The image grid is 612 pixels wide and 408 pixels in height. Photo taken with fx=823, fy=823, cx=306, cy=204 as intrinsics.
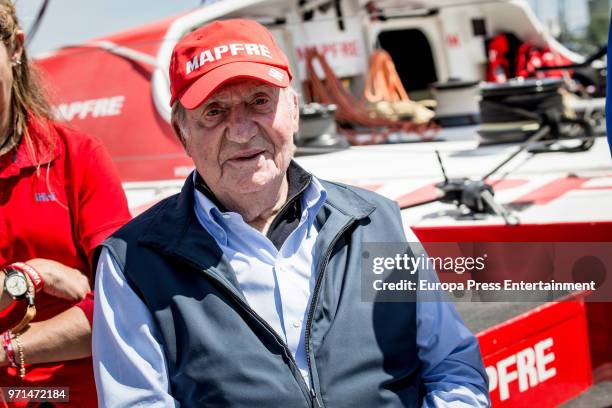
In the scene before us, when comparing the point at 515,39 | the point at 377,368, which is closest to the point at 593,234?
the point at 377,368

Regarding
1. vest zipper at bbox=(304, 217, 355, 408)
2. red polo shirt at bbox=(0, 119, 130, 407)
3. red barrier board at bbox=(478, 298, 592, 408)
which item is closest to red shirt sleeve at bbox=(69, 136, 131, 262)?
red polo shirt at bbox=(0, 119, 130, 407)

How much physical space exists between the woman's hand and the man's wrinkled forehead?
0.44 m

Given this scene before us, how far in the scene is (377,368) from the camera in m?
1.61

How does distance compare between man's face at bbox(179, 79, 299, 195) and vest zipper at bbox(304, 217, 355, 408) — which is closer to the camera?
vest zipper at bbox(304, 217, 355, 408)

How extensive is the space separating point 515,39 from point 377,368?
6.88 m

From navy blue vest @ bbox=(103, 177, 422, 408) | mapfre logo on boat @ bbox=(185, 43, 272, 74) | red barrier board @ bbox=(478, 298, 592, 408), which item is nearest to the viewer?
navy blue vest @ bbox=(103, 177, 422, 408)

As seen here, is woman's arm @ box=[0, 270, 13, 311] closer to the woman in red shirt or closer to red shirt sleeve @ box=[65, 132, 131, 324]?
the woman in red shirt

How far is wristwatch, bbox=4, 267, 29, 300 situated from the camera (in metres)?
1.59

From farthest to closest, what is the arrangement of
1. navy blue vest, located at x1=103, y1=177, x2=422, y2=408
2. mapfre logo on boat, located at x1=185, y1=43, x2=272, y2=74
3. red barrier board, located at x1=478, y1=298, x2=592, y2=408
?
red barrier board, located at x1=478, y1=298, x2=592, y2=408 < mapfre logo on boat, located at x1=185, y1=43, x2=272, y2=74 < navy blue vest, located at x1=103, y1=177, x2=422, y2=408

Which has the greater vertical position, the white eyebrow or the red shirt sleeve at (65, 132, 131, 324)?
the white eyebrow

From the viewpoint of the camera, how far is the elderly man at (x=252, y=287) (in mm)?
1551

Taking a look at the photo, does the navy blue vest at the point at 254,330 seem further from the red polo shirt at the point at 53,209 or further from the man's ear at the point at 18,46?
the man's ear at the point at 18,46

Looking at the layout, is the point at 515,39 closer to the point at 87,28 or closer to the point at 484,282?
the point at 87,28

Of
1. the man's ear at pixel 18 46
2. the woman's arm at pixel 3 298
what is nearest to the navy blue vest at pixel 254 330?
the woman's arm at pixel 3 298
